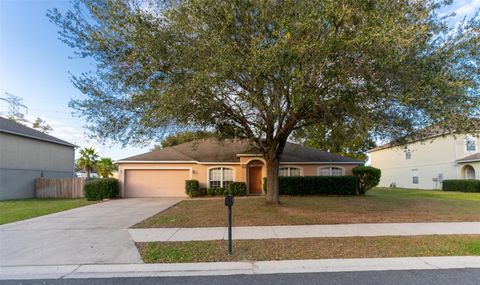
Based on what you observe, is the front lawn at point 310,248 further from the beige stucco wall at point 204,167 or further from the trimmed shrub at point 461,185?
the trimmed shrub at point 461,185

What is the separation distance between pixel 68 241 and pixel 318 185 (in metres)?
15.4

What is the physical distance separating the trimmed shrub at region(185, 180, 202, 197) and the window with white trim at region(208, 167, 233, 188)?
110cm

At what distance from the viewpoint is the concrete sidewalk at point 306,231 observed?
8264 millimetres

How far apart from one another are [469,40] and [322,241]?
6.66 metres

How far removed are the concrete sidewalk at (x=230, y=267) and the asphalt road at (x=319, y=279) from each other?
20 centimetres

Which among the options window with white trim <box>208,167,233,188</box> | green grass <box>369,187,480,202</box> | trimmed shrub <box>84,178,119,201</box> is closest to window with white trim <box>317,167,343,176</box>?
green grass <box>369,187,480,202</box>

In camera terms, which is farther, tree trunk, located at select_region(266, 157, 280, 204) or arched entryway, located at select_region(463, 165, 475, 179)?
arched entryway, located at select_region(463, 165, 475, 179)

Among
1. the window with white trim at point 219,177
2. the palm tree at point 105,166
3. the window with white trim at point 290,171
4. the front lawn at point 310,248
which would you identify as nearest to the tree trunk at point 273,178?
the front lawn at point 310,248

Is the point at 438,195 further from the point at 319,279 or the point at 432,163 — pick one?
the point at 319,279

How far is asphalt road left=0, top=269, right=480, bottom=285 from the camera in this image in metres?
5.14

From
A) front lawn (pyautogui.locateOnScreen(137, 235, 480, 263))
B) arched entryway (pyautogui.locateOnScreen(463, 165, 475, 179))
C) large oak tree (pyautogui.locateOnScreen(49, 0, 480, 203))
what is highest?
large oak tree (pyautogui.locateOnScreen(49, 0, 480, 203))

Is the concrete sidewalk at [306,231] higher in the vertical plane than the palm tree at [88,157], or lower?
lower

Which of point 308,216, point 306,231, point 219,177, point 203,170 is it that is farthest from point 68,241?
point 219,177

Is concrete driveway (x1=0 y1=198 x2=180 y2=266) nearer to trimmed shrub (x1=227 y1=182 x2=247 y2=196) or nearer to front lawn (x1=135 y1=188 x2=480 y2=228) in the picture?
front lawn (x1=135 y1=188 x2=480 y2=228)
